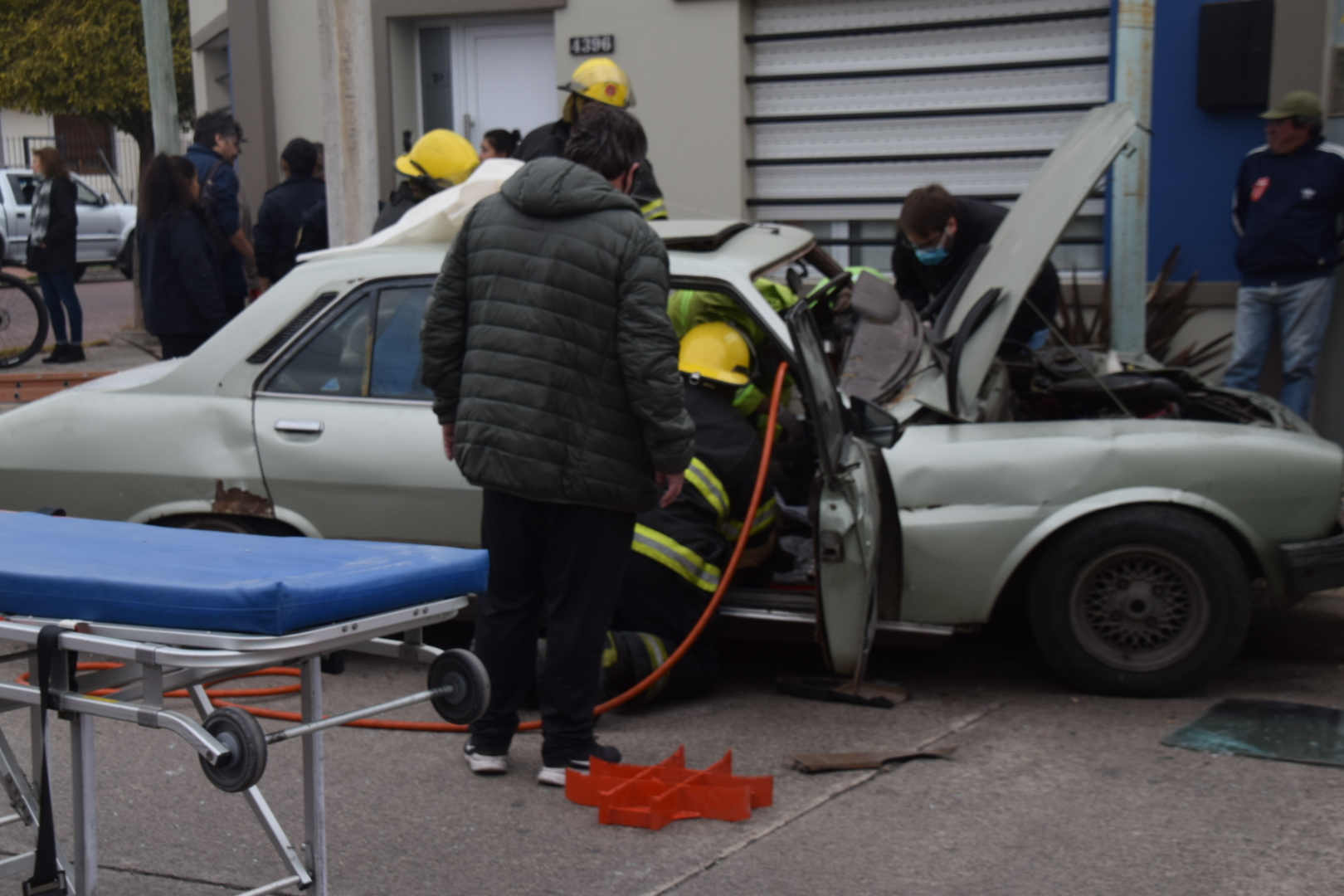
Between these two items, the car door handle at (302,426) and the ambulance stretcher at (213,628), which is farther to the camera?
the car door handle at (302,426)

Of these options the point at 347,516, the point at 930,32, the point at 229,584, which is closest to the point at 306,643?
the point at 229,584

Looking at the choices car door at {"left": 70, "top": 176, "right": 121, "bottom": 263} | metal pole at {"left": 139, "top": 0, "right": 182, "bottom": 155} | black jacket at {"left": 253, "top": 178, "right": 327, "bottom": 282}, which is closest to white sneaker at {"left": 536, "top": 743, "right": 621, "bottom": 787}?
black jacket at {"left": 253, "top": 178, "right": 327, "bottom": 282}

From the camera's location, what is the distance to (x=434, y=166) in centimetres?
607

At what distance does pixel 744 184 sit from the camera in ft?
31.4

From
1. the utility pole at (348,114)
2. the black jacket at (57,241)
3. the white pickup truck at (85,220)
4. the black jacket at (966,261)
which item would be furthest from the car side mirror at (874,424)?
the white pickup truck at (85,220)

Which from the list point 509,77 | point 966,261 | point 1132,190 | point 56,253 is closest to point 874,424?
point 966,261

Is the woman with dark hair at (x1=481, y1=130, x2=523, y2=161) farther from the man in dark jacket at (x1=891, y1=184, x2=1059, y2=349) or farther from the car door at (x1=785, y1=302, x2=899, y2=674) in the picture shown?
the car door at (x1=785, y1=302, x2=899, y2=674)

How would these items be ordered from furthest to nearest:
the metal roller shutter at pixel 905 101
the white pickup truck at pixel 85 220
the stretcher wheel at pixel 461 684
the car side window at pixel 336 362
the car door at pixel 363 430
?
the white pickup truck at pixel 85 220 → the metal roller shutter at pixel 905 101 → the car side window at pixel 336 362 → the car door at pixel 363 430 → the stretcher wheel at pixel 461 684

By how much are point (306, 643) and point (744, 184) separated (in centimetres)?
761

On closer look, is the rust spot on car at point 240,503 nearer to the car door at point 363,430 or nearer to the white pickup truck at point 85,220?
the car door at point 363,430

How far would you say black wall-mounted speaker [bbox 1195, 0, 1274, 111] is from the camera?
766 centimetres

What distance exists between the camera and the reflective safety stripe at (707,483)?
14.0ft

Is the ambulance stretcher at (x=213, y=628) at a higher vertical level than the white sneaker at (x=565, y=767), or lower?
higher

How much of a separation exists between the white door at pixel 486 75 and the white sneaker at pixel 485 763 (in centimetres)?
707
